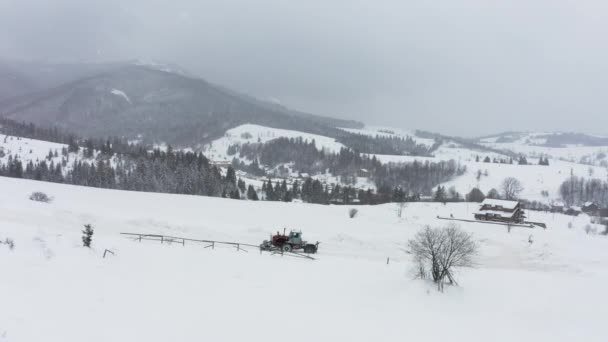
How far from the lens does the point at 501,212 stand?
8419cm

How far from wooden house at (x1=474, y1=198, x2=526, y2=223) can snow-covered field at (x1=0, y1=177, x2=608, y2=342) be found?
42.2 meters

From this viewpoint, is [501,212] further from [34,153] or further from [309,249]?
[34,153]

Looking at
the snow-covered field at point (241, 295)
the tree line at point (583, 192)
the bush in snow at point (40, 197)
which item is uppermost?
the tree line at point (583, 192)

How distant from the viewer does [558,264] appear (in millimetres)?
43000

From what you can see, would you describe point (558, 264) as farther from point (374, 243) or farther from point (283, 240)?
point (283, 240)

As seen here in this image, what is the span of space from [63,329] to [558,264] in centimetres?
4965

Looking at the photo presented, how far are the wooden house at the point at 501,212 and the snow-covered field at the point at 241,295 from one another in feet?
138

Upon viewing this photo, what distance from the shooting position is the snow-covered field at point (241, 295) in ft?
48.0

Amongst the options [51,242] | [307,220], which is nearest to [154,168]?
[307,220]

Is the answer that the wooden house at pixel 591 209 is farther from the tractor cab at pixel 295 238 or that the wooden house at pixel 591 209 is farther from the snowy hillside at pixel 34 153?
the snowy hillside at pixel 34 153

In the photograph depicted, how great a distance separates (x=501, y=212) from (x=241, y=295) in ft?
266

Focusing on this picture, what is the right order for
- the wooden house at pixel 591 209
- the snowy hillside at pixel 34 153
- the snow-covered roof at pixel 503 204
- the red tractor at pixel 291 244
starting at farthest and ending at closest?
1. the snowy hillside at pixel 34 153
2. the wooden house at pixel 591 209
3. the snow-covered roof at pixel 503 204
4. the red tractor at pixel 291 244

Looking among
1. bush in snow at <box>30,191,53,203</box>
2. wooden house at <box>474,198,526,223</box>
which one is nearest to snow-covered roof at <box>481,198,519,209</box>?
wooden house at <box>474,198,526,223</box>

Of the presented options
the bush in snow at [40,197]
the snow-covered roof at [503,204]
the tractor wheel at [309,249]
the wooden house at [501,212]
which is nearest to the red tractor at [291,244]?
the tractor wheel at [309,249]
